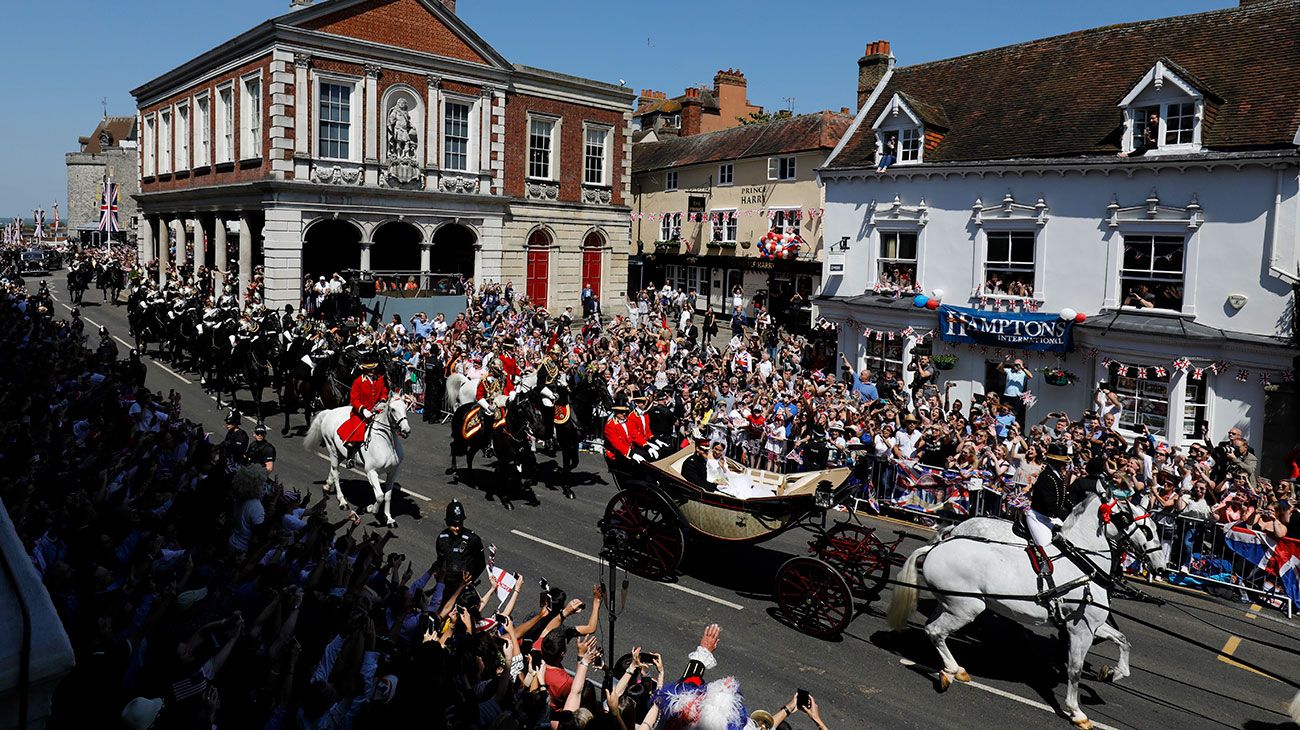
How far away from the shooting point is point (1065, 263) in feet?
68.4

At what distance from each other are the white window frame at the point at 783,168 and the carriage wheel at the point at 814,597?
102 ft

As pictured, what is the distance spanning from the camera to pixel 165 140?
43.9m

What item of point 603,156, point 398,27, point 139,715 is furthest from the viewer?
point 603,156

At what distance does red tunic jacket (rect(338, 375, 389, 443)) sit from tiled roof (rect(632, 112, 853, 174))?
88.1 ft

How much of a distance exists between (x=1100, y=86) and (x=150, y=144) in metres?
43.7

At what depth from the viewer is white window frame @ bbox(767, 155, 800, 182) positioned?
39375 millimetres

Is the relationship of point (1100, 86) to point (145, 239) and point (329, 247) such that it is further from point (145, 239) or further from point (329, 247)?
point (145, 239)

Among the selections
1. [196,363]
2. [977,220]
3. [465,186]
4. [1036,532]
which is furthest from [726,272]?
[1036,532]

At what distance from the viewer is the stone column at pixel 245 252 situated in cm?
3459

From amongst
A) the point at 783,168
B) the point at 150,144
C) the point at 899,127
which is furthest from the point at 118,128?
the point at 899,127

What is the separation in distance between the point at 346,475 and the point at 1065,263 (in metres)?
16.0

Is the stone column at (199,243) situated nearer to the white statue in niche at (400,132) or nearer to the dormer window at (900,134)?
the white statue in niche at (400,132)

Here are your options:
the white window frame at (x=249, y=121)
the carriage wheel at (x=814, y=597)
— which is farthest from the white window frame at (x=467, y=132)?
the carriage wheel at (x=814, y=597)

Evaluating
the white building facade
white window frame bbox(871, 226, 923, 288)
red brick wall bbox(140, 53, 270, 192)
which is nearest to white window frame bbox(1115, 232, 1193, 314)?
the white building facade
